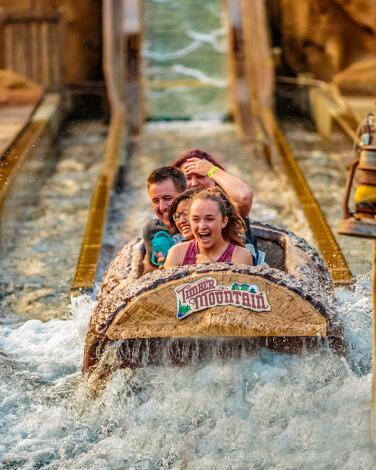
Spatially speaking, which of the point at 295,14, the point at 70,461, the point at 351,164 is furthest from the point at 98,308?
the point at 295,14

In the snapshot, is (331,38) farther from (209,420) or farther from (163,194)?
(209,420)

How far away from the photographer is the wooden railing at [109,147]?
6.51m

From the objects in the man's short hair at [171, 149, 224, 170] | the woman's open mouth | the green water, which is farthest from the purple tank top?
the green water

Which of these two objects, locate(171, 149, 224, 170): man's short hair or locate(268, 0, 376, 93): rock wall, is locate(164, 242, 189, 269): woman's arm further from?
locate(268, 0, 376, 93): rock wall

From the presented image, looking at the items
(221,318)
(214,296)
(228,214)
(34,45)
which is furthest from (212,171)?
(34,45)

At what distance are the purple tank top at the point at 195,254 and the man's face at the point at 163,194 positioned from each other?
301 mm

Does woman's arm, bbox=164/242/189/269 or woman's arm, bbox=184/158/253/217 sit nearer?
woman's arm, bbox=164/242/189/269

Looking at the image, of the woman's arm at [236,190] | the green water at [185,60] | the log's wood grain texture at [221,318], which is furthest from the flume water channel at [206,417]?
the green water at [185,60]

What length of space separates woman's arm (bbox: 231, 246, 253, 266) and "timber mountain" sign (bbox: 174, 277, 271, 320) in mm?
260

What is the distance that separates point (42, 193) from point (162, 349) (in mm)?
4848

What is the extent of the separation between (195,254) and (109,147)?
17.2ft

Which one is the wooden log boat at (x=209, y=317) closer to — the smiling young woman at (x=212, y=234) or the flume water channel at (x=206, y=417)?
the flume water channel at (x=206, y=417)

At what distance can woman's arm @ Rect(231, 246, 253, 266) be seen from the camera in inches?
171

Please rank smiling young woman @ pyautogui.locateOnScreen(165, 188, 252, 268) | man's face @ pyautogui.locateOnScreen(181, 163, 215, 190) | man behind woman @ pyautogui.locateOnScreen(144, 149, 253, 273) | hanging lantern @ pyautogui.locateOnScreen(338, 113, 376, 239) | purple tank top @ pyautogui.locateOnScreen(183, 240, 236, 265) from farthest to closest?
man's face @ pyautogui.locateOnScreen(181, 163, 215, 190)
man behind woman @ pyautogui.locateOnScreen(144, 149, 253, 273)
purple tank top @ pyautogui.locateOnScreen(183, 240, 236, 265)
smiling young woman @ pyautogui.locateOnScreen(165, 188, 252, 268)
hanging lantern @ pyautogui.locateOnScreen(338, 113, 376, 239)
